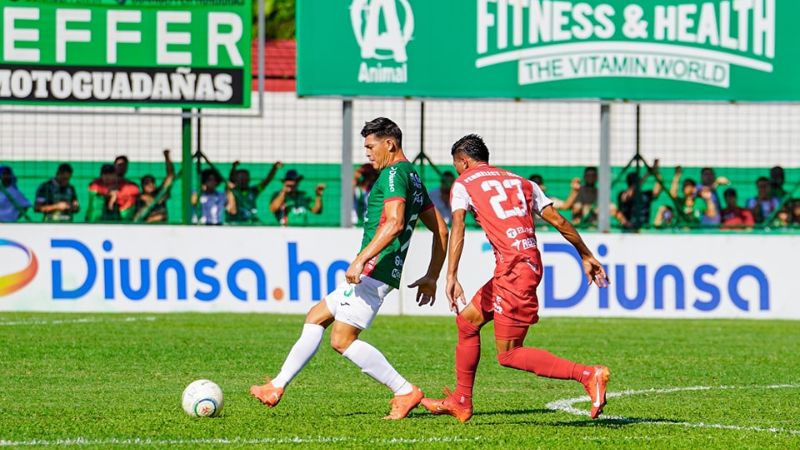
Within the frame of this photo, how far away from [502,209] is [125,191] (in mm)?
11240

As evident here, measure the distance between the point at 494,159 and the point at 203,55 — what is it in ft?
19.1

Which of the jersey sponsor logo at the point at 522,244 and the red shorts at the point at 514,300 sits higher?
the jersey sponsor logo at the point at 522,244

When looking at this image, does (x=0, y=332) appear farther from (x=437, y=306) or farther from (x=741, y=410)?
(x=741, y=410)

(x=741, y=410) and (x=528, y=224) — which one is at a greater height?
(x=528, y=224)

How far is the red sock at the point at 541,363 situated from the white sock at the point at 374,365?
0.71m

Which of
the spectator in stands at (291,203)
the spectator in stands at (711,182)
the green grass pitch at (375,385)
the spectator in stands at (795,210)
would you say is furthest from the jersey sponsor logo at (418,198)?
the spectator in stands at (795,210)

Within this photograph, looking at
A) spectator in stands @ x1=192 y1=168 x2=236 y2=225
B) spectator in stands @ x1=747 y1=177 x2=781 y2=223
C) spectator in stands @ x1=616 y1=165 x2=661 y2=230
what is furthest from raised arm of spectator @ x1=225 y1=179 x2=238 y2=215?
spectator in stands @ x1=747 y1=177 x2=781 y2=223

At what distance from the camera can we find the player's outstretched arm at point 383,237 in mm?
8625

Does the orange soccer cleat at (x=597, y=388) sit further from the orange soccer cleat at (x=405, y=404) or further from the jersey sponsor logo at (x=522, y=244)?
the orange soccer cleat at (x=405, y=404)

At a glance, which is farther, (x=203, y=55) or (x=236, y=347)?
(x=203, y=55)

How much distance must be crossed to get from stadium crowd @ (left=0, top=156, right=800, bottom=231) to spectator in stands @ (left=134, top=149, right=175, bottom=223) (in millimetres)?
13

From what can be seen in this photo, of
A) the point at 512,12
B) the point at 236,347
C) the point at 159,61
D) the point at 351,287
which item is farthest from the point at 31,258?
the point at 351,287

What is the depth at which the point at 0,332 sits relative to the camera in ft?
48.7

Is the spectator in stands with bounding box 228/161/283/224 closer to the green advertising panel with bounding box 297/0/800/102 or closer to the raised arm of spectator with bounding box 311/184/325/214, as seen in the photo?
the raised arm of spectator with bounding box 311/184/325/214
